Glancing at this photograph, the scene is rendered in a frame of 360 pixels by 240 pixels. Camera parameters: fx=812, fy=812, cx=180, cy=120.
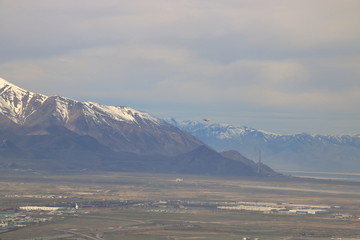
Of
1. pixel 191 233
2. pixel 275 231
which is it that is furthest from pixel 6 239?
pixel 275 231

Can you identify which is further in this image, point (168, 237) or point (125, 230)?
point (125, 230)

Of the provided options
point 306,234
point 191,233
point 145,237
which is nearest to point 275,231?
point 306,234

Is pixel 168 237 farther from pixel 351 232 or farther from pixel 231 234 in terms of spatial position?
pixel 351 232

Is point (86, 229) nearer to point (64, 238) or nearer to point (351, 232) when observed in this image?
point (64, 238)

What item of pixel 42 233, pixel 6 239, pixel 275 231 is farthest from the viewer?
pixel 275 231

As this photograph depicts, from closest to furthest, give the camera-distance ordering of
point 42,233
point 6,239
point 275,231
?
point 6,239, point 42,233, point 275,231

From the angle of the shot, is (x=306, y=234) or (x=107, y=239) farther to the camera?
(x=306, y=234)

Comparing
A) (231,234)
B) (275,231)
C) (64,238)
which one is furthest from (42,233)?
(275,231)

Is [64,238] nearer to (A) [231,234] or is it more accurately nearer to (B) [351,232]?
(A) [231,234]
